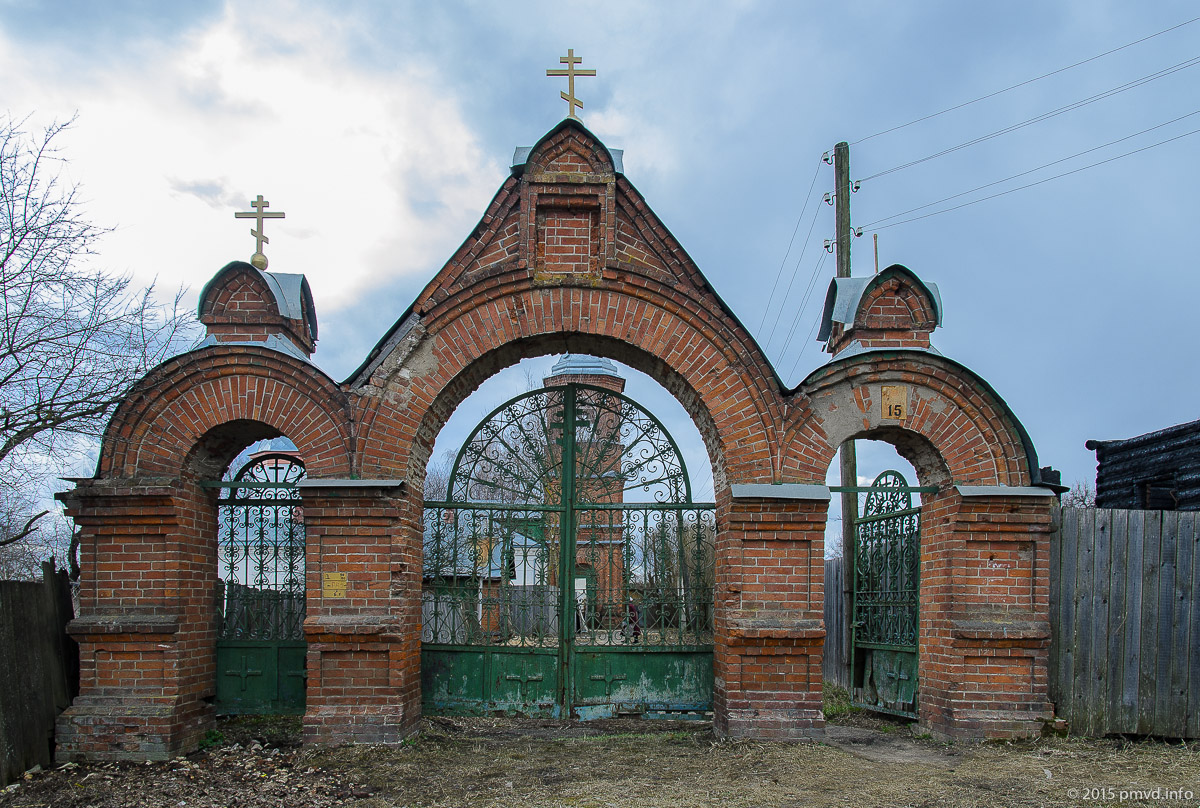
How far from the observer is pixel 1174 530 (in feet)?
24.5

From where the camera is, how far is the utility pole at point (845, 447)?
1045 cm

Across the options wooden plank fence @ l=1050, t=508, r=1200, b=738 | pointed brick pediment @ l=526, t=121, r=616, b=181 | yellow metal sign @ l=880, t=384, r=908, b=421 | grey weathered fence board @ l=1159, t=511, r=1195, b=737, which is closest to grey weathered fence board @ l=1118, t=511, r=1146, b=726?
wooden plank fence @ l=1050, t=508, r=1200, b=738

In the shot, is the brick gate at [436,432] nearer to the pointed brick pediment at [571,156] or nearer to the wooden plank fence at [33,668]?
the pointed brick pediment at [571,156]

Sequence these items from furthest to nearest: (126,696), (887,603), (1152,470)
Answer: (1152,470), (887,603), (126,696)

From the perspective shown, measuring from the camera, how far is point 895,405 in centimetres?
754

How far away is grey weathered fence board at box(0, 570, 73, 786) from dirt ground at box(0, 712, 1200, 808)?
256 mm

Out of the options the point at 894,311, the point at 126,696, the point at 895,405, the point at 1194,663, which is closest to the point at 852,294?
the point at 894,311

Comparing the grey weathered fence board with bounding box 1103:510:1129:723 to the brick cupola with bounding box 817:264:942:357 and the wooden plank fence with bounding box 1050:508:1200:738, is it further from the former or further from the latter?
the brick cupola with bounding box 817:264:942:357

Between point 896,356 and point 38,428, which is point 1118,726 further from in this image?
point 38,428

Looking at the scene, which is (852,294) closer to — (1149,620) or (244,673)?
(1149,620)

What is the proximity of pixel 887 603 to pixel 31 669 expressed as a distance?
7153 mm

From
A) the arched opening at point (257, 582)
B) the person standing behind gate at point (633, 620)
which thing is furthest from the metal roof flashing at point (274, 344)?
the person standing behind gate at point (633, 620)

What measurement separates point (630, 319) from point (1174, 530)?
484cm

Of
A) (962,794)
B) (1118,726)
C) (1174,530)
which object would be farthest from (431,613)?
(1174,530)
